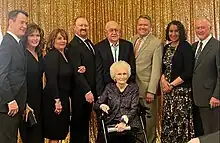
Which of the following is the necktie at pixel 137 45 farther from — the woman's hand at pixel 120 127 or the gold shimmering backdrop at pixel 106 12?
the gold shimmering backdrop at pixel 106 12

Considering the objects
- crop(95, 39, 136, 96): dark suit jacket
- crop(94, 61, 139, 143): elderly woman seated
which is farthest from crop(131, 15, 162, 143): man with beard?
crop(94, 61, 139, 143): elderly woman seated

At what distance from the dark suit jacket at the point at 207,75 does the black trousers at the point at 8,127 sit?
153 centimetres

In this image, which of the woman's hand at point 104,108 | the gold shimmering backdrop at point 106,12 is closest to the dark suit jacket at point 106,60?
the woman's hand at point 104,108

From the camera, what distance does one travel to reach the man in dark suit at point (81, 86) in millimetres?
3971

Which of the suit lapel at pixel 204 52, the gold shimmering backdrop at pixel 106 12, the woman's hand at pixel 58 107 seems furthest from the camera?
the gold shimmering backdrop at pixel 106 12

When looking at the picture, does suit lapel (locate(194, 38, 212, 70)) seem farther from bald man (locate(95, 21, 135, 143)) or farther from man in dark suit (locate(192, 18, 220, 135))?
bald man (locate(95, 21, 135, 143))

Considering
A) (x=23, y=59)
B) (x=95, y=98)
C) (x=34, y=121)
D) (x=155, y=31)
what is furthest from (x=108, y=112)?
(x=155, y=31)

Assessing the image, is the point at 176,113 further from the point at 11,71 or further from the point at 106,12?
Answer: the point at 106,12

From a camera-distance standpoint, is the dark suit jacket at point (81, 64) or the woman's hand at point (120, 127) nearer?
the woman's hand at point (120, 127)

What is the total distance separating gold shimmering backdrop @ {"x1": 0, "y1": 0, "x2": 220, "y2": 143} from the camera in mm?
5125

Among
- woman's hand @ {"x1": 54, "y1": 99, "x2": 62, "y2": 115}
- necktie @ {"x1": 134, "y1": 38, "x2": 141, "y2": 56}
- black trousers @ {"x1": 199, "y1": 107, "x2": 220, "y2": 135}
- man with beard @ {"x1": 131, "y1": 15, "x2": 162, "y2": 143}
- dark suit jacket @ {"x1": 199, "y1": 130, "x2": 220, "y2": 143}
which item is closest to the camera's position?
dark suit jacket @ {"x1": 199, "y1": 130, "x2": 220, "y2": 143}

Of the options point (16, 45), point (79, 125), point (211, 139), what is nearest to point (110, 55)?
point (79, 125)

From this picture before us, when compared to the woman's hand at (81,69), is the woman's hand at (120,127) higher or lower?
lower

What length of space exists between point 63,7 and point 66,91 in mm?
1760
